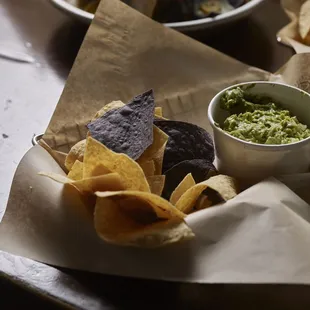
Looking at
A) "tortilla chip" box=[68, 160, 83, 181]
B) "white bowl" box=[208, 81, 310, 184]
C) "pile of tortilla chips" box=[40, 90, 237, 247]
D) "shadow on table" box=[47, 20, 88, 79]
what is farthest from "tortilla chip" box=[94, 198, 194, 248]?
"shadow on table" box=[47, 20, 88, 79]

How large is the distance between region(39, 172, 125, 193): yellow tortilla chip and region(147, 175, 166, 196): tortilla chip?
82mm

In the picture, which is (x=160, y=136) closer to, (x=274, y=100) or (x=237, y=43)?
(x=274, y=100)

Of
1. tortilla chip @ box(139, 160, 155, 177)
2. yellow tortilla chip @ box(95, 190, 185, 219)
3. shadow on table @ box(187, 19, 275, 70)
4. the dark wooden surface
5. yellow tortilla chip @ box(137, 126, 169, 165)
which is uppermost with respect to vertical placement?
yellow tortilla chip @ box(95, 190, 185, 219)

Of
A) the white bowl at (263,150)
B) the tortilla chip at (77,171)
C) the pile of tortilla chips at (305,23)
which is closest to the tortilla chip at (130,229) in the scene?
the tortilla chip at (77,171)

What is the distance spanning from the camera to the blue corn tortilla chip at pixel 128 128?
3.13 ft

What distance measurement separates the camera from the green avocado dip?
3.14ft

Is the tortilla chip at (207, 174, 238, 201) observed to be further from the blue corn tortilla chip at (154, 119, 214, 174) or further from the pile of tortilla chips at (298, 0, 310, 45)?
the pile of tortilla chips at (298, 0, 310, 45)

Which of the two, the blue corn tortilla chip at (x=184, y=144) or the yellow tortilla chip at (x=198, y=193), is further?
the blue corn tortilla chip at (x=184, y=144)

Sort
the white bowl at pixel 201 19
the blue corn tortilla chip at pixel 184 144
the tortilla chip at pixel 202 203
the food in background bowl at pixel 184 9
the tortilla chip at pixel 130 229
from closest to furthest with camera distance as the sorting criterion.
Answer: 1. the tortilla chip at pixel 130 229
2. the tortilla chip at pixel 202 203
3. the blue corn tortilla chip at pixel 184 144
4. the white bowl at pixel 201 19
5. the food in background bowl at pixel 184 9

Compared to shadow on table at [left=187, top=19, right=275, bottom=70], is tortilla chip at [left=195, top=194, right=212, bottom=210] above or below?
above

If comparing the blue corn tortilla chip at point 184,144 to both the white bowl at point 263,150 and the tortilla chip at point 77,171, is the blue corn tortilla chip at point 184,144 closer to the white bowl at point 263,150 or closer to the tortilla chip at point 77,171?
the white bowl at point 263,150

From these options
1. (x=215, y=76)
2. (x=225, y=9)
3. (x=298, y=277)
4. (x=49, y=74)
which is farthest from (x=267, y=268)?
(x=225, y=9)

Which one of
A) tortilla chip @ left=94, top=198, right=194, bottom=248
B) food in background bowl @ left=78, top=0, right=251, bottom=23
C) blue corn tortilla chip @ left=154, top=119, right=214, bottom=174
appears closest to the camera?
tortilla chip @ left=94, top=198, right=194, bottom=248

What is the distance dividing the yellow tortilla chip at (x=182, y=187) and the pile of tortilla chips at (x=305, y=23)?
62 cm
